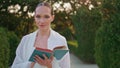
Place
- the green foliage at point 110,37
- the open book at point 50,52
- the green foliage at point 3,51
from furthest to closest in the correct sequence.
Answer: the green foliage at point 3,51, the green foliage at point 110,37, the open book at point 50,52

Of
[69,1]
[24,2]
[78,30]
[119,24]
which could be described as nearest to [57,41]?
[119,24]

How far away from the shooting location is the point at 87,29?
13.1 m

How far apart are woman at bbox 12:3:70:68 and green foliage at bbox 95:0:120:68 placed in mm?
5157

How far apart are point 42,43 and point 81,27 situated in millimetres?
10565

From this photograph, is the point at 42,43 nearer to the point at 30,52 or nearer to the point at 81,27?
the point at 30,52

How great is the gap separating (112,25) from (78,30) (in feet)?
19.5

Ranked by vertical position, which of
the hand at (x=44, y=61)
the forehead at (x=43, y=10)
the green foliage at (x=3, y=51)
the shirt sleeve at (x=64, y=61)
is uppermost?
the forehead at (x=43, y=10)

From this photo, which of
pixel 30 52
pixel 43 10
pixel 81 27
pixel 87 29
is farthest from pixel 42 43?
pixel 81 27

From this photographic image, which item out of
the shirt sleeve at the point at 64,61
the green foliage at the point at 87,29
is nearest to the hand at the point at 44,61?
the shirt sleeve at the point at 64,61

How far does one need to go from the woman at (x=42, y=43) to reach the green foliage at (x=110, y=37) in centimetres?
516

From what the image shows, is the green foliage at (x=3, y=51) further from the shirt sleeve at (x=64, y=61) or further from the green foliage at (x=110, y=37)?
the shirt sleeve at (x=64, y=61)

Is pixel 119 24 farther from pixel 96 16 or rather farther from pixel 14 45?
pixel 14 45

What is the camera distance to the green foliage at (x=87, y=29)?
12.8 metres

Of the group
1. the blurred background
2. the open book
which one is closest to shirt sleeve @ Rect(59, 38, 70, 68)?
the open book
